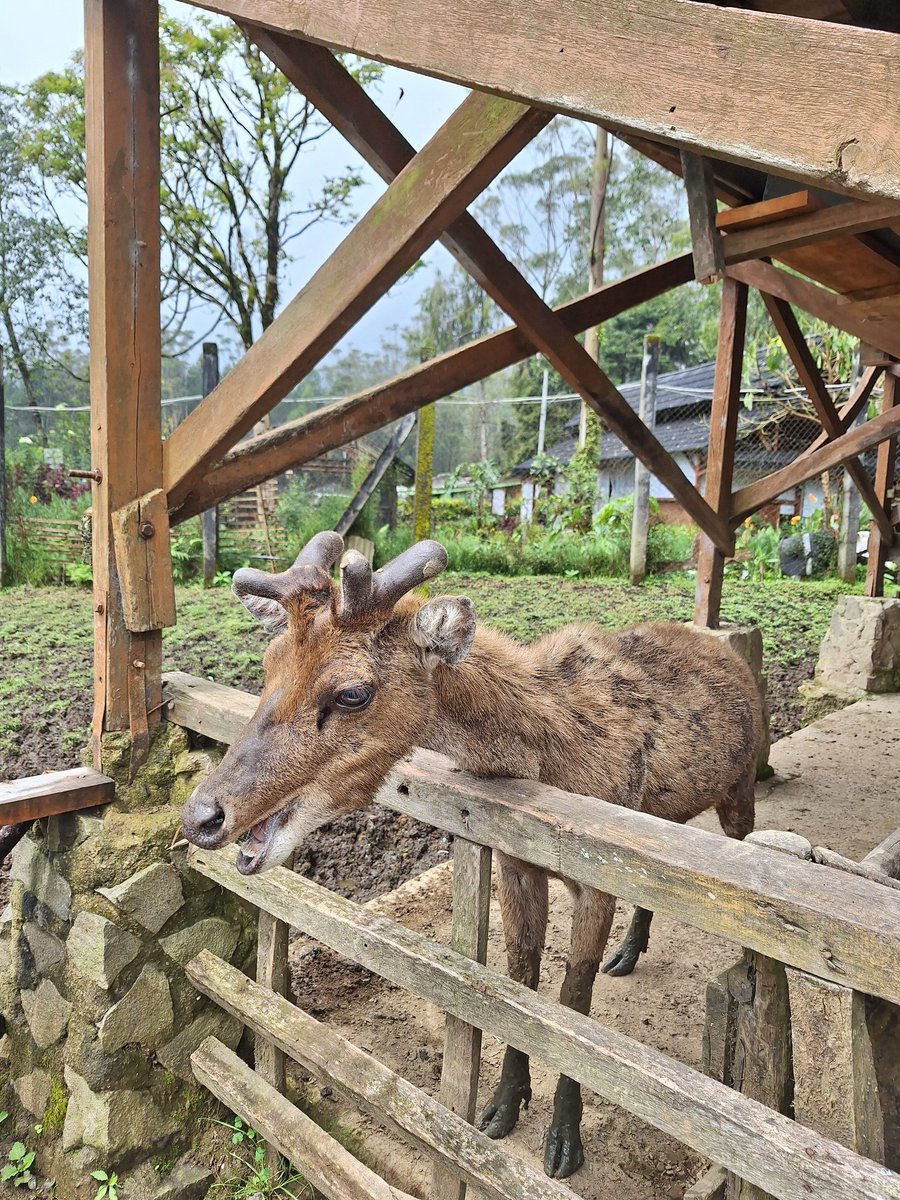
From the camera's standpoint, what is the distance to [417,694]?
2.12 metres

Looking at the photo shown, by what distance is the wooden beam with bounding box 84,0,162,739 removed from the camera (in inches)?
103

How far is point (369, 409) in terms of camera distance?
3230 millimetres

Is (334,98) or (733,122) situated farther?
(334,98)

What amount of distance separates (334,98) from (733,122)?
162 centimetres

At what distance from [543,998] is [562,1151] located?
854mm

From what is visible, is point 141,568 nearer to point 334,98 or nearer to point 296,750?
point 296,750

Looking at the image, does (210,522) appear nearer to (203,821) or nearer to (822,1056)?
(203,821)

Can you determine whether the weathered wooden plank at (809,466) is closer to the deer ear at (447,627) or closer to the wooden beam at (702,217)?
the wooden beam at (702,217)

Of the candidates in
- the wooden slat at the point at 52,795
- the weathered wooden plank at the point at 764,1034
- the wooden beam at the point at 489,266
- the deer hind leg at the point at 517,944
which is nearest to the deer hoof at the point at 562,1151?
the deer hind leg at the point at 517,944

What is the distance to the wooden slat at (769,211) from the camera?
3.16 metres

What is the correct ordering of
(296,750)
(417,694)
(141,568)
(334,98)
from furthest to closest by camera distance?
(141,568), (334,98), (417,694), (296,750)

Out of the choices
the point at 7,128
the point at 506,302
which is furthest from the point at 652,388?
the point at 7,128

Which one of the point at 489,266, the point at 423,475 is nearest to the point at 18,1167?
the point at 489,266

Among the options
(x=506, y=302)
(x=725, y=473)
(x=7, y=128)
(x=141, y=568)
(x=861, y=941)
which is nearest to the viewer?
(x=861, y=941)
